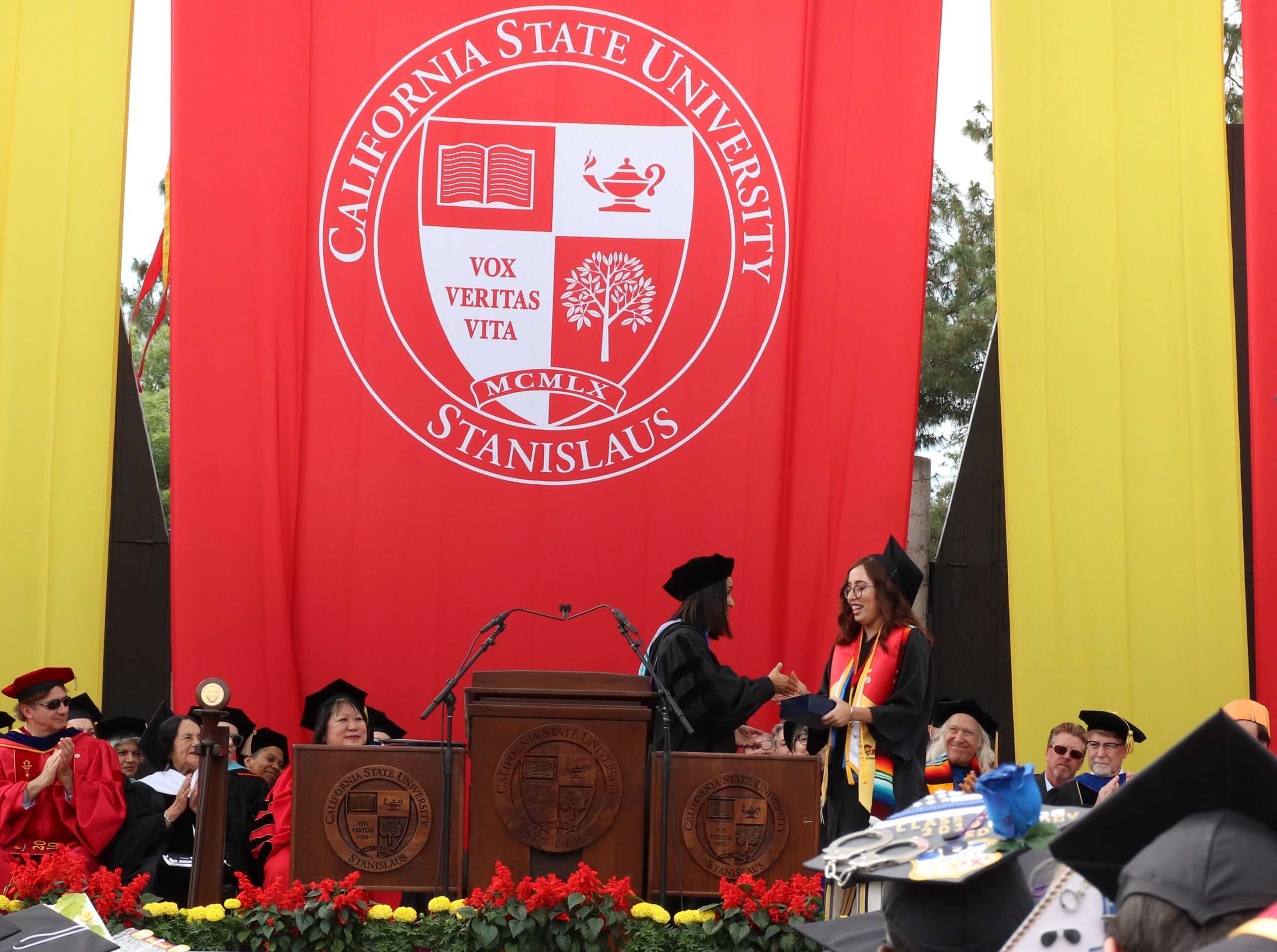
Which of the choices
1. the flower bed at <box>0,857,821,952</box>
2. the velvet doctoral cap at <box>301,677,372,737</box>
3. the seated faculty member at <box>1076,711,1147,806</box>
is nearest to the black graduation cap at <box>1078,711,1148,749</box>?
the seated faculty member at <box>1076,711,1147,806</box>

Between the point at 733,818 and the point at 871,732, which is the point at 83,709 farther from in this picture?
the point at 871,732

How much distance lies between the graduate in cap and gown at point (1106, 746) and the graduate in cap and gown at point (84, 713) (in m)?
3.71

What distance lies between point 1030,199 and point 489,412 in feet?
7.55

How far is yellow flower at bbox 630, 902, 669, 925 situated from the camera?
11.9 feet

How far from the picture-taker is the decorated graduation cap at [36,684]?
4.97m

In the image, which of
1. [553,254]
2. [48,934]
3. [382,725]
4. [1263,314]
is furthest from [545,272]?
[48,934]

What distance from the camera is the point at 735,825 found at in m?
3.95

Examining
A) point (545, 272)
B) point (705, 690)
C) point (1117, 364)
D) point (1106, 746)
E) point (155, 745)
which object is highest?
point (545, 272)

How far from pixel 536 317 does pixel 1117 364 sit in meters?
2.31

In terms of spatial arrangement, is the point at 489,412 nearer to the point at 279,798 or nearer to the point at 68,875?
the point at 279,798

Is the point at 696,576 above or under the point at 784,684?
above

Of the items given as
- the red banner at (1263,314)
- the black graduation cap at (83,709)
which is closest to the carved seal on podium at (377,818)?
the black graduation cap at (83,709)

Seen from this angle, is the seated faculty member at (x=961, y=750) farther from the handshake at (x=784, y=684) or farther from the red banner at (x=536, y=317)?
the handshake at (x=784, y=684)

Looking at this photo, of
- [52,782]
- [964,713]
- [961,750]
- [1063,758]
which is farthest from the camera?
[964,713]
